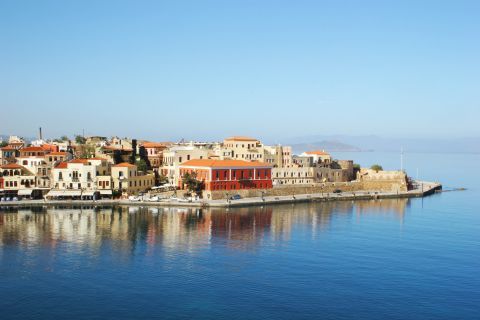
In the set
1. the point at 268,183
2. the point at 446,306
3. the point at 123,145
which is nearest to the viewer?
the point at 446,306

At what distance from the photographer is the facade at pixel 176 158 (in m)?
66.0

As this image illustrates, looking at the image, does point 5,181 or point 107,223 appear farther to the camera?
point 5,181

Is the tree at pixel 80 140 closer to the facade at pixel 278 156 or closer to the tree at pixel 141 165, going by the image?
the tree at pixel 141 165

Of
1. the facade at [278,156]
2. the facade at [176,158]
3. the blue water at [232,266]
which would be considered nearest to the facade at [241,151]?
the facade at [278,156]

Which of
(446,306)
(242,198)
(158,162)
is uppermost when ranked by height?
(158,162)

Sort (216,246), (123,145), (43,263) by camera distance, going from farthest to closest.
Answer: (123,145)
(216,246)
(43,263)

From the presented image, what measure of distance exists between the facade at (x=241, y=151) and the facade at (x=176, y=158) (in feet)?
12.1

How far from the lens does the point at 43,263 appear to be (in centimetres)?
3189

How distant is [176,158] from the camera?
6731cm

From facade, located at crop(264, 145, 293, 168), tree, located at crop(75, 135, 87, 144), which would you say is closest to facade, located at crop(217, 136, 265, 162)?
facade, located at crop(264, 145, 293, 168)

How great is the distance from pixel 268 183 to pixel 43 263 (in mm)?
36909

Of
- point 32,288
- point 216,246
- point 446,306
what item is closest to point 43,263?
point 32,288

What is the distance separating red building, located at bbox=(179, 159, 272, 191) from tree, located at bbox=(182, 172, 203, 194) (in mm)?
660

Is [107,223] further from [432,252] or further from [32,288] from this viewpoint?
[432,252]
